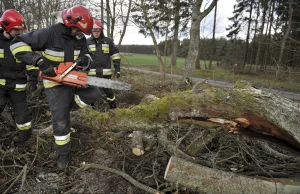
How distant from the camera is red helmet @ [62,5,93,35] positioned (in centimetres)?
257

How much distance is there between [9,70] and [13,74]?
8 cm

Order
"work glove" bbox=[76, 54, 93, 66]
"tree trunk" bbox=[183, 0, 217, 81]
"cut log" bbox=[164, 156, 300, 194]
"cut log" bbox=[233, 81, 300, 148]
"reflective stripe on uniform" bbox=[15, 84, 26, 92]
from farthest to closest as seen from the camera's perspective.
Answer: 1. "tree trunk" bbox=[183, 0, 217, 81]
2. "reflective stripe on uniform" bbox=[15, 84, 26, 92]
3. "work glove" bbox=[76, 54, 93, 66]
4. "cut log" bbox=[233, 81, 300, 148]
5. "cut log" bbox=[164, 156, 300, 194]

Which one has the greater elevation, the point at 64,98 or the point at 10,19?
the point at 10,19

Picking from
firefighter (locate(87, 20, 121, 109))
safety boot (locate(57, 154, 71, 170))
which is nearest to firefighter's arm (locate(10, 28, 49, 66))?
safety boot (locate(57, 154, 71, 170))

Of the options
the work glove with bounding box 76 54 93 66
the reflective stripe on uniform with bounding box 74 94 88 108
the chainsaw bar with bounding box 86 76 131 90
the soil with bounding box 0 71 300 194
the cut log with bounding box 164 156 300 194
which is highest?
the work glove with bounding box 76 54 93 66

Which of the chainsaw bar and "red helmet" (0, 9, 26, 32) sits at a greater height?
"red helmet" (0, 9, 26, 32)

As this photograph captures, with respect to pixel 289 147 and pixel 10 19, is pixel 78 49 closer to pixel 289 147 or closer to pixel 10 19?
pixel 10 19

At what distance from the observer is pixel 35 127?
384cm

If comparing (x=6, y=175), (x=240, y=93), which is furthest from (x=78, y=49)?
(x=240, y=93)

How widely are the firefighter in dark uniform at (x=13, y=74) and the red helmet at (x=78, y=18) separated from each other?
0.91m

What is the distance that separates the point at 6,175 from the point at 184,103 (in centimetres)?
236

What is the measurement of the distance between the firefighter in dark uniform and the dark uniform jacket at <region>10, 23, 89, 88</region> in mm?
625

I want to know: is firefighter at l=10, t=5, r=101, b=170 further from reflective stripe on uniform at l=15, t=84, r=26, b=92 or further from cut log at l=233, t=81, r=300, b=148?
cut log at l=233, t=81, r=300, b=148

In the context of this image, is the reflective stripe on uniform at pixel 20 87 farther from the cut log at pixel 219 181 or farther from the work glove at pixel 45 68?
the cut log at pixel 219 181
